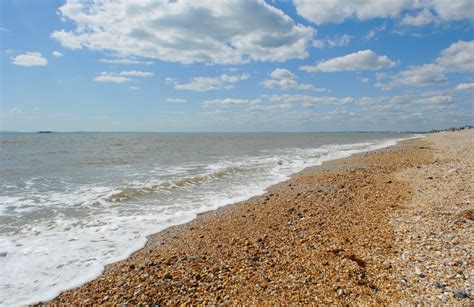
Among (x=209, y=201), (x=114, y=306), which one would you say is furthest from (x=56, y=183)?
(x=114, y=306)

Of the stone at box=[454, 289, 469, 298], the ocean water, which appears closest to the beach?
the stone at box=[454, 289, 469, 298]

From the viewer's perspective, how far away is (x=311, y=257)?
4.83 metres

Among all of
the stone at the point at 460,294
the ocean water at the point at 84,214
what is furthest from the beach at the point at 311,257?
the ocean water at the point at 84,214

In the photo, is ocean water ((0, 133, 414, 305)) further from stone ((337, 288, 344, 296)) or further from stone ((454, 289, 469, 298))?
stone ((454, 289, 469, 298))

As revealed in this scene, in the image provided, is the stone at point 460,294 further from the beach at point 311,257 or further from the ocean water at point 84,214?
the ocean water at point 84,214

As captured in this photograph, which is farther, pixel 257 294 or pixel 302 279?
pixel 302 279

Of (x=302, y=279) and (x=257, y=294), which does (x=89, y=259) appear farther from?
(x=302, y=279)

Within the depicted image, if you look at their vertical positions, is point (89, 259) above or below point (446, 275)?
below

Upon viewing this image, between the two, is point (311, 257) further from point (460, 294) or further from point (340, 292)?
point (460, 294)

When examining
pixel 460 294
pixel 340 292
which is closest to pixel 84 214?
pixel 340 292

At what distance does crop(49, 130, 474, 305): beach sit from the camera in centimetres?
384

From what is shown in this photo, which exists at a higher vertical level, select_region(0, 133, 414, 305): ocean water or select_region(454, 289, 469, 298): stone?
select_region(454, 289, 469, 298): stone

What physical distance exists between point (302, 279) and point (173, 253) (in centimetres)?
259

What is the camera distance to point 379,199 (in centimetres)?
840
